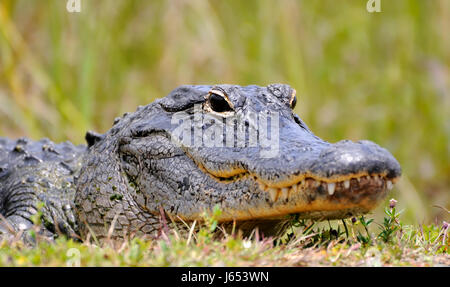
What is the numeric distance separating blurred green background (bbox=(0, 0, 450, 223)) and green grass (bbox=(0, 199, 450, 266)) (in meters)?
4.16

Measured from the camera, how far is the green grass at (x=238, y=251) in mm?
2332

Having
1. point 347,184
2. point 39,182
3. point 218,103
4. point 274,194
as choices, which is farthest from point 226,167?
point 39,182

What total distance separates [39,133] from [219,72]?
82.0 inches

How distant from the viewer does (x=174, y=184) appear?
317 centimetres

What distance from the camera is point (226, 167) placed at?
290cm

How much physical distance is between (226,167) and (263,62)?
4.83 metres

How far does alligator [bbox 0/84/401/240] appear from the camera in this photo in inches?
99.4

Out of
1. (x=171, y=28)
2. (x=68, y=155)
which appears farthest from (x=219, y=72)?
(x=68, y=155)

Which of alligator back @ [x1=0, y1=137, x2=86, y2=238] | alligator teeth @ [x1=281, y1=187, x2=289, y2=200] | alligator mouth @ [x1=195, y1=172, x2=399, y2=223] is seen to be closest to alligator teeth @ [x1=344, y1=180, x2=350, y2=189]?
alligator mouth @ [x1=195, y1=172, x2=399, y2=223]

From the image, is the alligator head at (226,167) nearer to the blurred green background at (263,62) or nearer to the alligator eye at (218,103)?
the alligator eye at (218,103)

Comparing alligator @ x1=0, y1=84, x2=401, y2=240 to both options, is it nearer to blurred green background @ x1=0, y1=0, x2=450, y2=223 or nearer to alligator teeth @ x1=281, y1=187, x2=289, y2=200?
alligator teeth @ x1=281, y1=187, x2=289, y2=200

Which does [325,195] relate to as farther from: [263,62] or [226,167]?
[263,62]

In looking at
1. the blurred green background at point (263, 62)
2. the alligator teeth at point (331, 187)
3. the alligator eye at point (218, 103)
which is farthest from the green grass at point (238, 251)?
the blurred green background at point (263, 62)
